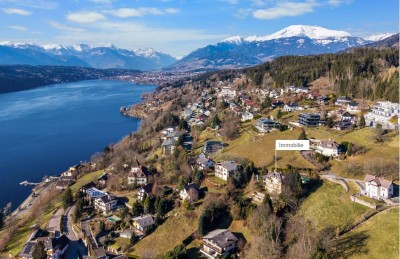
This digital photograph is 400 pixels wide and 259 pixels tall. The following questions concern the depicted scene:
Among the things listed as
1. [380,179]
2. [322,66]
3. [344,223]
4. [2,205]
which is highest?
[322,66]

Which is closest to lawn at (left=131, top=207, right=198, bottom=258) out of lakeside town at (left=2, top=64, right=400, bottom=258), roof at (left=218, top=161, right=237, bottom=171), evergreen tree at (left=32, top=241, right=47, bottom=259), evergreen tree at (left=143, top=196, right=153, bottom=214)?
lakeside town at (left=2, top=64, right=400, bottom=258)

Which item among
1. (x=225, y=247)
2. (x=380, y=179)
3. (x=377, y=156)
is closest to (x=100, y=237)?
(x=225, y=247)

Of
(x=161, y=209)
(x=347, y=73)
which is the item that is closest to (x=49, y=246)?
(x=161, y=209)

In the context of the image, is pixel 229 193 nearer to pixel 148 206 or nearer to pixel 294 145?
pixel 148 206

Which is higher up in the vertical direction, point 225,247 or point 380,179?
point 380,179

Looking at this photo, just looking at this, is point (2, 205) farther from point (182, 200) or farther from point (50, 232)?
point (182, 200)
